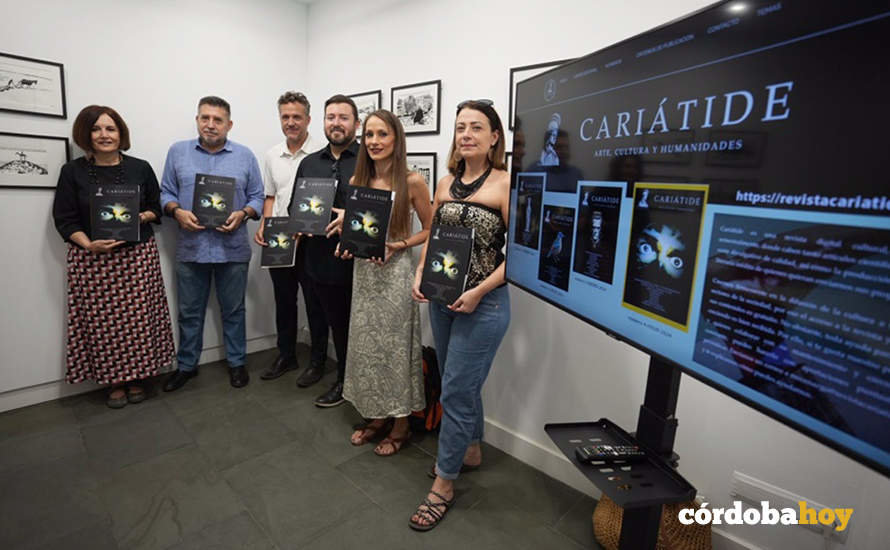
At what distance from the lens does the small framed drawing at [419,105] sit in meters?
2.57

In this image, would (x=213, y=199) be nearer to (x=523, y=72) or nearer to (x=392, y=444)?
(x=392, y=444)

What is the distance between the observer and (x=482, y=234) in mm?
1658

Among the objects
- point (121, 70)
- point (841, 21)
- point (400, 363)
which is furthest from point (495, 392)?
point (121, 70)

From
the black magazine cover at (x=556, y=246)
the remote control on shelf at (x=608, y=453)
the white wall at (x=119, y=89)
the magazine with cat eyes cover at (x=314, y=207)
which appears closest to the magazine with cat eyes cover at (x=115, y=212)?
the white wall at (x=119, y=89)

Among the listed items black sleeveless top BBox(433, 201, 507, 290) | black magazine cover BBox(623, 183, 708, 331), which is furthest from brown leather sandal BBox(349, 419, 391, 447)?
black magazine cover BBox(623, 183, 708, 331)

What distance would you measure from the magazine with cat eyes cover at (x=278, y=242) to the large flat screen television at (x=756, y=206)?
203 centimetres

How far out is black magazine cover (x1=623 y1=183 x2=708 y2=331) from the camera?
0.82 meters

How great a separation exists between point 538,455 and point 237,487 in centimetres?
144

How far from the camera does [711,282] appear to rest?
30.8 inches

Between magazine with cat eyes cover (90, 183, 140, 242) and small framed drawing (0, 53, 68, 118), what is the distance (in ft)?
1.95

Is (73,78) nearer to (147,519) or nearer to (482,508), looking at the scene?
(147,519)

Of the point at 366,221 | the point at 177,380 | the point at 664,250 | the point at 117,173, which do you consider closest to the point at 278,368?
the point at 177,380

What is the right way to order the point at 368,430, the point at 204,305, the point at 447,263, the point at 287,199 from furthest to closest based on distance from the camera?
the point at 204,305 → the point at 287,199 → the point at 368,430 → the point at 447,263

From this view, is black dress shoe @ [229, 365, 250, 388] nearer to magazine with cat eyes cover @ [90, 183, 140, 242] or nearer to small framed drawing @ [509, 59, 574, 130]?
magazine with cat eyes cover @ [90, 183, 140, 242]
